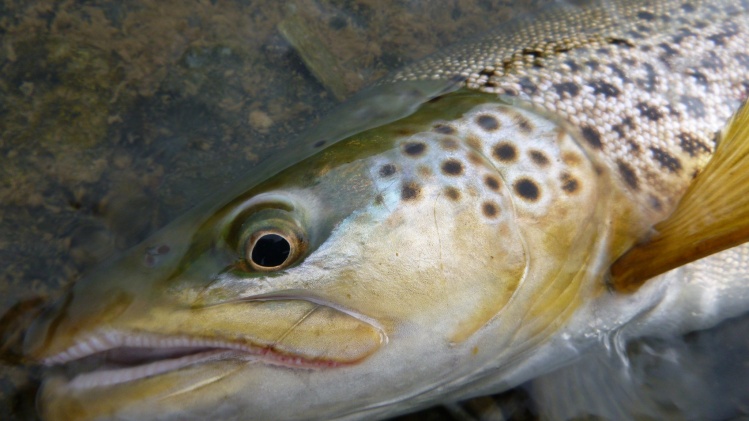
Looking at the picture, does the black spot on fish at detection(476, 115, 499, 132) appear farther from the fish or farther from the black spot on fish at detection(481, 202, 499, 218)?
the black spot on fish at detection(481, 202, 499, 218)

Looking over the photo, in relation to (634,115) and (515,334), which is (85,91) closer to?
(515,334)

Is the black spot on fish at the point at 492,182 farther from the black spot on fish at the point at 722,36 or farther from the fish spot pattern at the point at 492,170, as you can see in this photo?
the black spot on fish at the point at 722,36

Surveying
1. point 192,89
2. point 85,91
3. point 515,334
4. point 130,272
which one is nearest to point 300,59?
point 192,89

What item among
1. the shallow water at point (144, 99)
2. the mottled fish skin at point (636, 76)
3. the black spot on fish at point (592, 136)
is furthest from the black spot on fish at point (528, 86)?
the shallow water at point (144, 99)

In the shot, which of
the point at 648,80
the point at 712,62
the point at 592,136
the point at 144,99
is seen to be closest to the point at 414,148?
the point at 592,136

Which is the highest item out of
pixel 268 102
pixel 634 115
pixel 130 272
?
pixel 268 102
